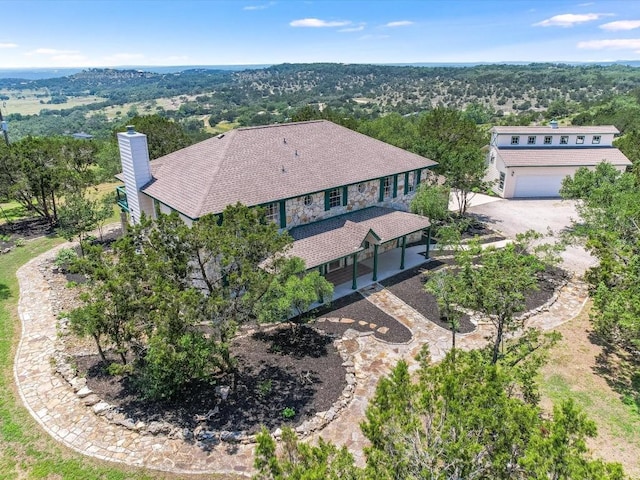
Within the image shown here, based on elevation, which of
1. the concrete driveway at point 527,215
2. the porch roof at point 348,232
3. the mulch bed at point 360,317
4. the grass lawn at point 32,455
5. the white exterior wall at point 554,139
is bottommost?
the mulch bed at point 360,317

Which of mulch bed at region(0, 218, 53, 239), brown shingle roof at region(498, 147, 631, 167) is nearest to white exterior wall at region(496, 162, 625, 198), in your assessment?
brown shingle roof at region(498, 147, 631, 167)

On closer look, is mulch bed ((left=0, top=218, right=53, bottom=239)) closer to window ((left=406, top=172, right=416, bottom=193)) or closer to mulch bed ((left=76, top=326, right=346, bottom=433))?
mulch bed ((left=76, top=326, right=346, bottom=433))

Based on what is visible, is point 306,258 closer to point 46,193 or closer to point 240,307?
point 240,307

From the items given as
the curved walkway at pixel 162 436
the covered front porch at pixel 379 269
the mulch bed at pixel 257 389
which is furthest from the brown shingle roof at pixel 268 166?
the curved walkway at pixel 162 436

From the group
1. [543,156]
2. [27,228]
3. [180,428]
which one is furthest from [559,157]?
[27,228]

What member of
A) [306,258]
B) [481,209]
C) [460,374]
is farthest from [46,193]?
[481,209]

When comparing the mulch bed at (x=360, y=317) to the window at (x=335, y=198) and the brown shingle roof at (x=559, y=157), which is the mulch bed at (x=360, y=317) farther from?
the brown shingle roof at (x=559, y=157)
